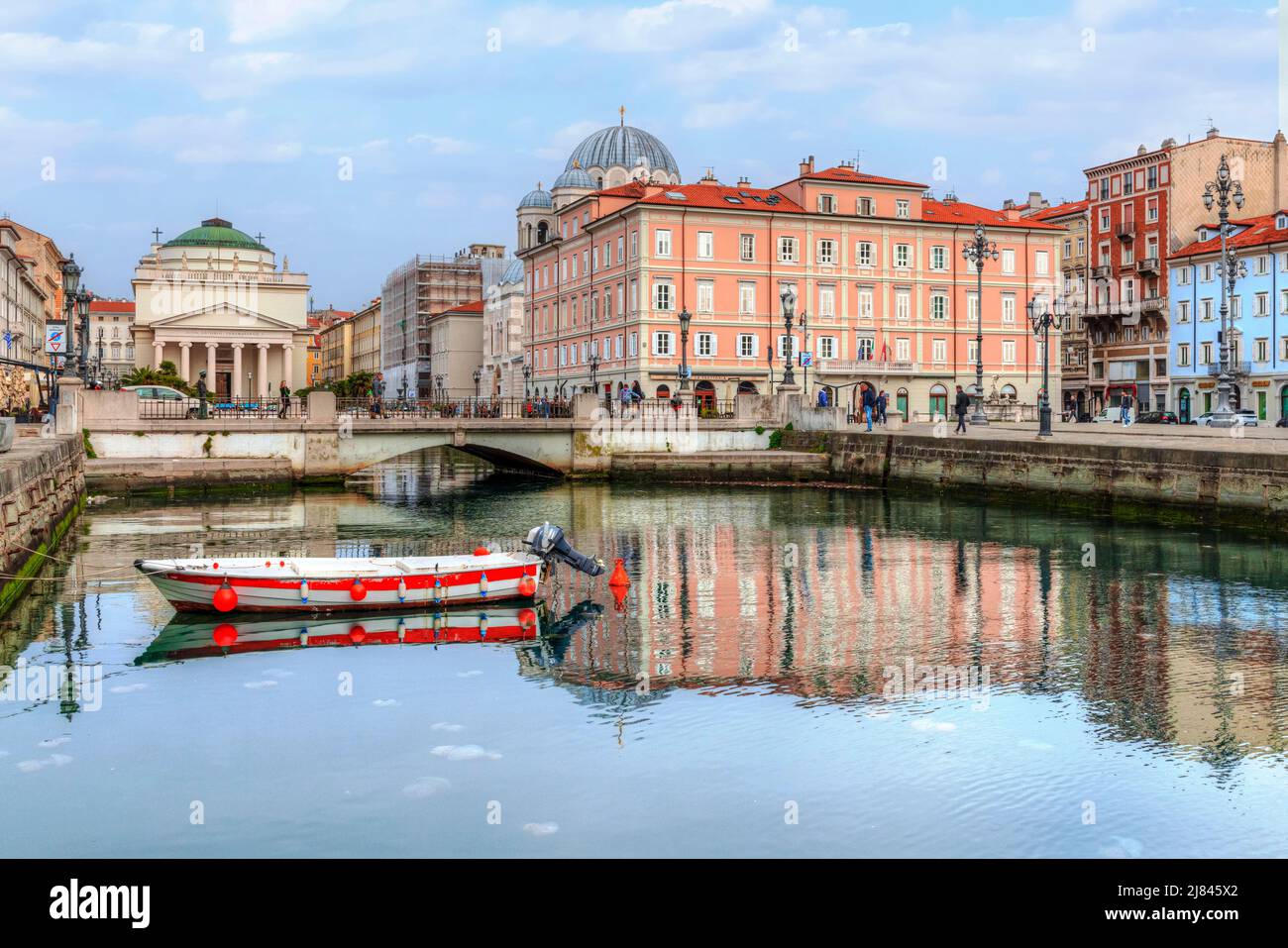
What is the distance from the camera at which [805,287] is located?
72562mm

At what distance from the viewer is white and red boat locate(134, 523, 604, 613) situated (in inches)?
760

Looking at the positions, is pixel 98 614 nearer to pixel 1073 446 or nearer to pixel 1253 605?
pixel 1253 605

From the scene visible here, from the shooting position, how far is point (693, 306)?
230ft

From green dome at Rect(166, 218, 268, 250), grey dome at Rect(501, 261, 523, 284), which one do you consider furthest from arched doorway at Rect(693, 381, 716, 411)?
green dome at Rect(166, 218, 268, 250)

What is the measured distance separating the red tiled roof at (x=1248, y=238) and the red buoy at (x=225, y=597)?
209 feet

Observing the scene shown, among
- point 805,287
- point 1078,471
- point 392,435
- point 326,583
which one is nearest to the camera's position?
point 326,583

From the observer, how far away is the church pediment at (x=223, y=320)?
105062 mm

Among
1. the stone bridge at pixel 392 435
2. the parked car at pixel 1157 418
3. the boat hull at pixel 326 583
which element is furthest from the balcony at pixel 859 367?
the boat hull at pixel 326 583

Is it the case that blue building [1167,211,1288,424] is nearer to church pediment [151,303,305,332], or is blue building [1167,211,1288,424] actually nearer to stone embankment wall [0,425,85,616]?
stone embankment wall [0,425,85,616]

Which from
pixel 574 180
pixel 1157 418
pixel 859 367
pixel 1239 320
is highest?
pixel 574 180

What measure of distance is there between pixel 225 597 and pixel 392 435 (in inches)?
1121

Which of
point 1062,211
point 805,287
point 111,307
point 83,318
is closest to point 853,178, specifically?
point 805,287

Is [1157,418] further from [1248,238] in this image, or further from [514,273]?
[514,273]

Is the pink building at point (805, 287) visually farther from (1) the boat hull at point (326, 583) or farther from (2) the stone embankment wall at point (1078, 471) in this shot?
(1) the boat hull at point (326, 583)
